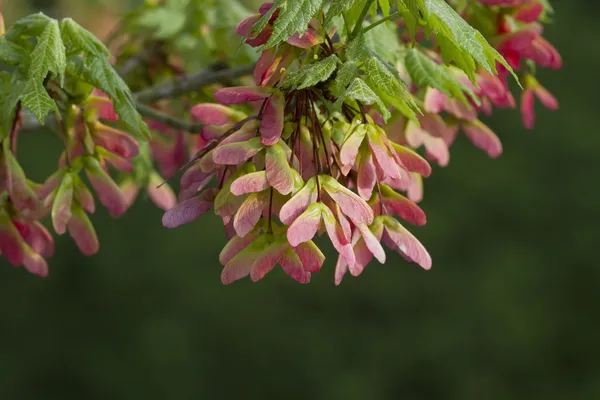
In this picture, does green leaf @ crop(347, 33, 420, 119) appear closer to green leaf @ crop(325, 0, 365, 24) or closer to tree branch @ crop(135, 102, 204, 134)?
green leaf @ crop(325, 0, 365, 24)

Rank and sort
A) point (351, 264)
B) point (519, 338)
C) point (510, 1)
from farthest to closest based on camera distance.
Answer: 1. point (519, 338)
2. point (510, 1)
3. point (351, 264)

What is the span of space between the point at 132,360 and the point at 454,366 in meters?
2.25

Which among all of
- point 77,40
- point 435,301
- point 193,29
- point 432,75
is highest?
point 77,40

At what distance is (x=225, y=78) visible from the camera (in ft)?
5.16

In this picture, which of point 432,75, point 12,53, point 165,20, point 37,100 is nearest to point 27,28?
point 12,53

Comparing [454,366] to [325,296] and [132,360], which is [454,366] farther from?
[132,360]

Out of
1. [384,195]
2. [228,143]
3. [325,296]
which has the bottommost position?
[325,296]

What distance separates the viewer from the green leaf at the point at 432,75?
1.28m

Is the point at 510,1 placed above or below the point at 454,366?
above

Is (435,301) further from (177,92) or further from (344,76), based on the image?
(344,76)

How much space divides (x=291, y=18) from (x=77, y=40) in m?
0.35

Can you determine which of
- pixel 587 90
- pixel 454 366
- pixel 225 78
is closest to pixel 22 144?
pixel 454 366

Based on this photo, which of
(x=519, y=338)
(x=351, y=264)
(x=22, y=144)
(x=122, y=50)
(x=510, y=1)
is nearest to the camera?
(x=351, y=264)

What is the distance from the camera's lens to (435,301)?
6.20 meters
